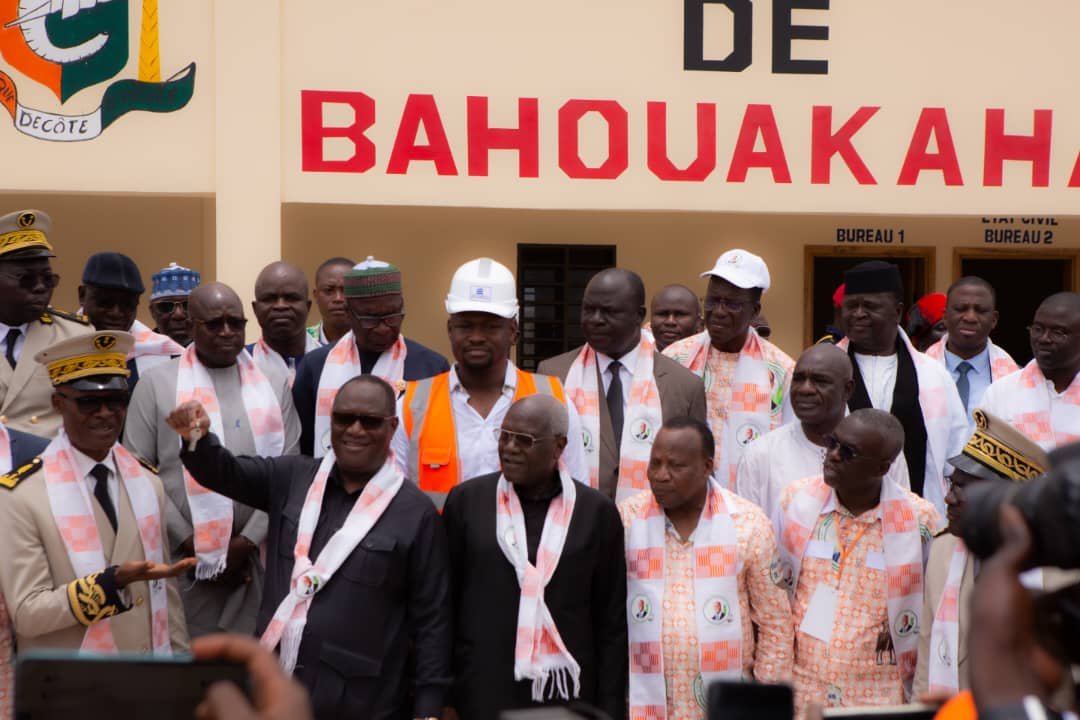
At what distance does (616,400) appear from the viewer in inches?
223

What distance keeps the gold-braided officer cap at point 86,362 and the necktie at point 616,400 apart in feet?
6.83

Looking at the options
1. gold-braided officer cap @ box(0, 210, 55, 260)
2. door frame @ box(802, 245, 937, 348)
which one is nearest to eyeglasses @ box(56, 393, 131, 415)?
gold-braided officer cap @ box(0, 210, 55, 260)

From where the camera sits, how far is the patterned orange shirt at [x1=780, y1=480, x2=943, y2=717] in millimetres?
4531

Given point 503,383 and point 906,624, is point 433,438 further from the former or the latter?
point 906,624

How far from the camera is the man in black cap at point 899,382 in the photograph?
5867 millimetres

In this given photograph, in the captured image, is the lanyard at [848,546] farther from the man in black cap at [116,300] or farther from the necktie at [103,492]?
the man in black cap at [116,300]

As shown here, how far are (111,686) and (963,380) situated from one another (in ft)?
20.7

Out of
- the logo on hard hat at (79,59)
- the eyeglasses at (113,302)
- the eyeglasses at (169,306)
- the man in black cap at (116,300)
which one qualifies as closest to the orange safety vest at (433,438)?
the man in black cap at (116,300)

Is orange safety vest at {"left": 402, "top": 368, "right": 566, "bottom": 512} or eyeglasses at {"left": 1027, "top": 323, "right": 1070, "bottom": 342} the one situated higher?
eyeglasses at {"left": 1027, "top": 323, "right": 1070, "bottom": 342}

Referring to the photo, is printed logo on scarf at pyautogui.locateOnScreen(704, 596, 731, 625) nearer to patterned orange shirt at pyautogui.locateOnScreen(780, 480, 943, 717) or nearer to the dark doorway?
patterned orange shirt at pyautogui.locateOnScreen(780, 480, 943, 717)

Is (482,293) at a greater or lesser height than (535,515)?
greater

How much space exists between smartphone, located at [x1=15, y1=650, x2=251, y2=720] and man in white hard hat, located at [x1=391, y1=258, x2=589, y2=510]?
276 cm

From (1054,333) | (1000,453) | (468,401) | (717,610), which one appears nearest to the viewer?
(1000,453)

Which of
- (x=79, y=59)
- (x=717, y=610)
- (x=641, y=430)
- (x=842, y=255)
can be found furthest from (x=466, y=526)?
(x=842, y=255)
